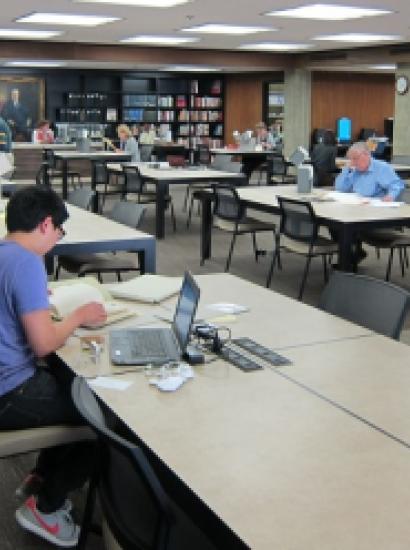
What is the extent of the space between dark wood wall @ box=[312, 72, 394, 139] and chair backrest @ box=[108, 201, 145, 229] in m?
13.7

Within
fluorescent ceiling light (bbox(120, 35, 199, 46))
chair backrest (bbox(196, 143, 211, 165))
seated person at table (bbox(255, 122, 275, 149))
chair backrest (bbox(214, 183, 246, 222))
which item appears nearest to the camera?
chair backrest (bbox(214, 183, 246, 222))

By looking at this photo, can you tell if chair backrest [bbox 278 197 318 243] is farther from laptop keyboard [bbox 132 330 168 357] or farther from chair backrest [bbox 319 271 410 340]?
laptop keyboard [bbox 132 330 168 357]

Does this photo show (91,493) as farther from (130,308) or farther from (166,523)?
(130,308)

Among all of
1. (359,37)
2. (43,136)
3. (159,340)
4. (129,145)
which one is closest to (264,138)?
(359,37)

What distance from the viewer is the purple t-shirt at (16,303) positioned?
243 cm

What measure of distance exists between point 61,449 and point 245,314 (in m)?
0.92

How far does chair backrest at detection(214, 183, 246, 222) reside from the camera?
6844 millimetres

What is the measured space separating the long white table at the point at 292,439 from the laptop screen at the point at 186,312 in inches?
5.5

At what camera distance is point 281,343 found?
270 cm

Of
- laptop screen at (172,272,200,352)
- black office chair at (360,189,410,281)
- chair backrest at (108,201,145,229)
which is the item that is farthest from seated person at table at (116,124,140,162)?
laptop screen at (172,272,200,352)

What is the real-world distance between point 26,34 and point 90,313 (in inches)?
424

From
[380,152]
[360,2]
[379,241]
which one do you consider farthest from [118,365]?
[380,152]

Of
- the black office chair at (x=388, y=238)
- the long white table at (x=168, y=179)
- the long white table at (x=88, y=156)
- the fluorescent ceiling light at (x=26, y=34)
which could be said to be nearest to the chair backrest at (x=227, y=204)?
the black office chair at (x=388, y=238)

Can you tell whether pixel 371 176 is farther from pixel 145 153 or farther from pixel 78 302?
pixel 145 153
